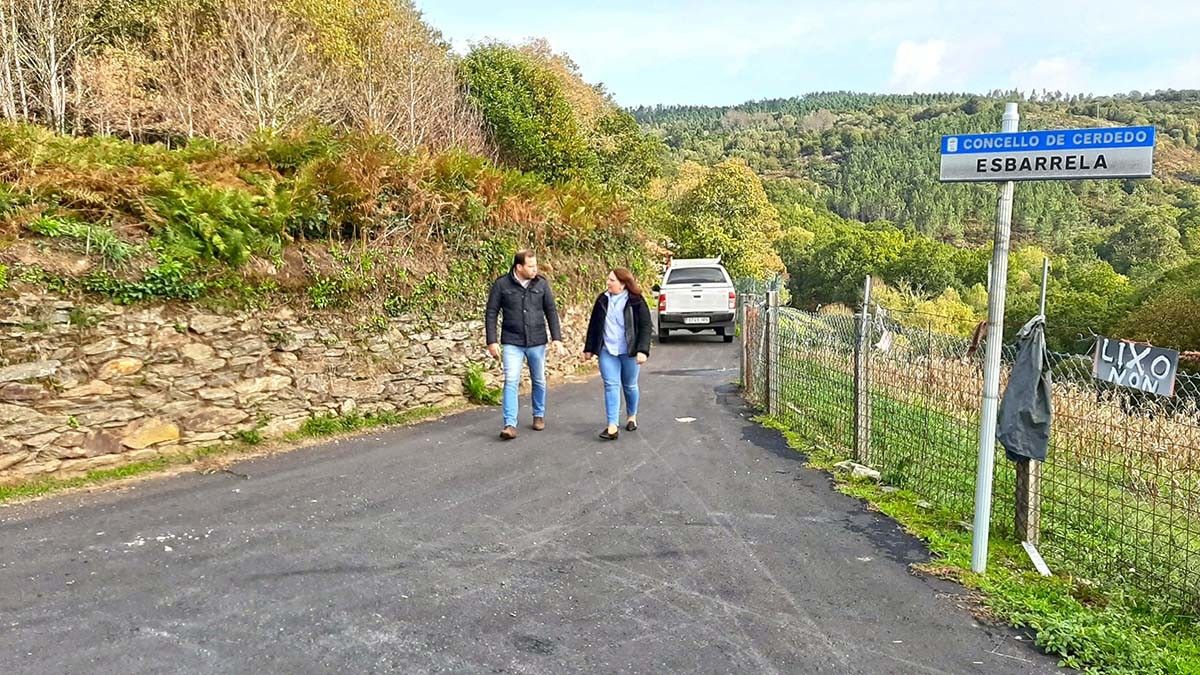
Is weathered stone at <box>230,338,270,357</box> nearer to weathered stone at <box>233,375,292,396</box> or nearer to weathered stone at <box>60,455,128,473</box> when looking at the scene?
weathered stone at <box>233,375,292,396</box>

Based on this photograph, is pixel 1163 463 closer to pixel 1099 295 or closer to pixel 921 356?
pixel 921 356

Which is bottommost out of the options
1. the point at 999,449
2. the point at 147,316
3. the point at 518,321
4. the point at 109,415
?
the point at 999,449

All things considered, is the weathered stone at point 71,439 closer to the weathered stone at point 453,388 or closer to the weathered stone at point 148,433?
the weathered stone at point 148,433

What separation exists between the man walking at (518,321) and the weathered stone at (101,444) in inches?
132

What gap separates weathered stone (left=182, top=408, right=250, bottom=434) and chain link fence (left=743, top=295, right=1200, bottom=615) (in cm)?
572

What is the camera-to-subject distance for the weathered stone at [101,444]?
6039mm

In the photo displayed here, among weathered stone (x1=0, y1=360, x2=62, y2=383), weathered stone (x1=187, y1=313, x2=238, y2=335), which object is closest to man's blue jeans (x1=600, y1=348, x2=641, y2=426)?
weathered stone (x1=187, y1=313, x2=238, y2=335)

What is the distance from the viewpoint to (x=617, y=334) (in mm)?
7848

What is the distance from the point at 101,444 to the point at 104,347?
0.80 m

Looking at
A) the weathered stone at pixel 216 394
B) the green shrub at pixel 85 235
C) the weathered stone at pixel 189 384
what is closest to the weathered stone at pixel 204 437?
the weathered stone at pixel 216 394

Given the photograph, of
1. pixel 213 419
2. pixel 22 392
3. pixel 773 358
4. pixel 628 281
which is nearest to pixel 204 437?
pixel 213 419

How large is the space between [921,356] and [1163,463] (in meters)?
2.12

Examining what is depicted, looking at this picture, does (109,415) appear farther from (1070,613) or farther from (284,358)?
(1070,613)

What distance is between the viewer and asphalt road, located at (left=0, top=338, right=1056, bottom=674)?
3.44 meters
